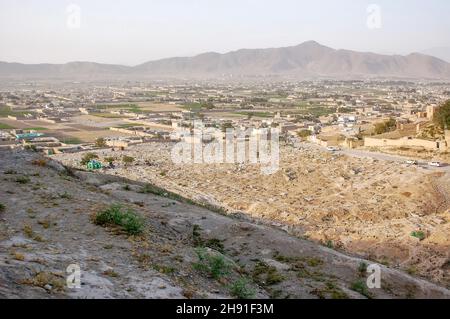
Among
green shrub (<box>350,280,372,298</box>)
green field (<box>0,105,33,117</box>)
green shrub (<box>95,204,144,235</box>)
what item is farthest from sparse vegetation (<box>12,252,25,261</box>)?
green field (<box>0,105,33,117</box>)

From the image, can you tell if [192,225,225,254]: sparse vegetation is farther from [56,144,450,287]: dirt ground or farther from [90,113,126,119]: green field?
[90,113,126,119]: green field

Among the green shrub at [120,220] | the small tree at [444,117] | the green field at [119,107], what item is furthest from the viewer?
the green field at [119,107]

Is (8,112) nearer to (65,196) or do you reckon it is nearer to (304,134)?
(304,134)

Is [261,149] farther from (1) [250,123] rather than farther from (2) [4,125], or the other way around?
(2) [4,125]

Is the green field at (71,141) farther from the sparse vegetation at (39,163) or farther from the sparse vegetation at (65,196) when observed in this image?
the sparse vegetation at (65,196)

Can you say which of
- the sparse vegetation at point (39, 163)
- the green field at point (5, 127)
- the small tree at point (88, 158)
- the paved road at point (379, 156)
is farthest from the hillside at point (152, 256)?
the green field at point (5, 127)

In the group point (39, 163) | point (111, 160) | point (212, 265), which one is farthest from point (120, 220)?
point (111, 160)
